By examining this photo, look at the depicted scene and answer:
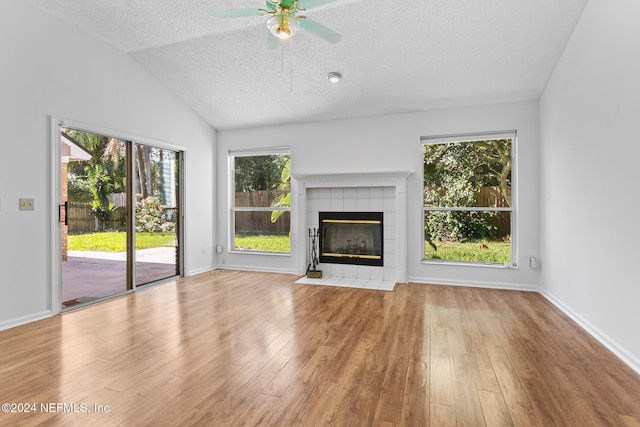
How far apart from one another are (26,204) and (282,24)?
10.1 feet

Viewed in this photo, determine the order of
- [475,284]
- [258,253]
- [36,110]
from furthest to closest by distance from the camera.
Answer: [258,253], [475,284], [36,110]

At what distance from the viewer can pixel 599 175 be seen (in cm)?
280

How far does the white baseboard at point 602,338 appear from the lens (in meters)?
2.31

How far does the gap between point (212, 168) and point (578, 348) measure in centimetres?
557

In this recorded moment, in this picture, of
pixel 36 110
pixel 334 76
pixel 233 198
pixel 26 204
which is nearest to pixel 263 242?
pixel 233 198

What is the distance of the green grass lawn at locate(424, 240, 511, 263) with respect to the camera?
4676 mm

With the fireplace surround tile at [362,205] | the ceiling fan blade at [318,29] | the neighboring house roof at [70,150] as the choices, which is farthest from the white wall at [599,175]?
the neighboring house roof at [70,150]

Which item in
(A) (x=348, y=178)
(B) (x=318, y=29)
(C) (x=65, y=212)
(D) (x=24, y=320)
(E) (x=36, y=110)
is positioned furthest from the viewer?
(A) (x=348, y=178)

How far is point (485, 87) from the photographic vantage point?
13.9ft

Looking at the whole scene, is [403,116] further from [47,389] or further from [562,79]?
[47,389]

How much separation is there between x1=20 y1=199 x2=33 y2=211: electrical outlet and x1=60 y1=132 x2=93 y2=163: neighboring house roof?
2.05 ft

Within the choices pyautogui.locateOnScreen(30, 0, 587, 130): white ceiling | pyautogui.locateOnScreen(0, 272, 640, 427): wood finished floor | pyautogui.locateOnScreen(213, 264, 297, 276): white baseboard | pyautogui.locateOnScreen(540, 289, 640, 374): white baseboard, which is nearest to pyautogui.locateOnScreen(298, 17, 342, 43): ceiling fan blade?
pyautogui.locateOnScreen(30, 0, 587, 130): white ceiling

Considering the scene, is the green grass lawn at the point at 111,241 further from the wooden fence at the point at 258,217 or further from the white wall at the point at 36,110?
the wooden fence at the point at 258,217

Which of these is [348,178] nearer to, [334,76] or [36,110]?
[334,76]
